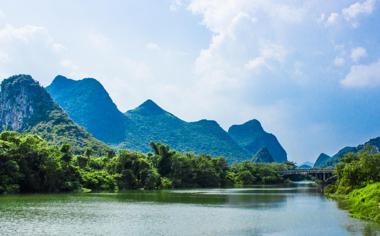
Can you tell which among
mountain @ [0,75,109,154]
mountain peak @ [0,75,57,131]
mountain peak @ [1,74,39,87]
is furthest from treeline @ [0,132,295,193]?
mountain peak @ [1,74,39,87]

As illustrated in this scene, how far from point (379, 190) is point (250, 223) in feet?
54.6

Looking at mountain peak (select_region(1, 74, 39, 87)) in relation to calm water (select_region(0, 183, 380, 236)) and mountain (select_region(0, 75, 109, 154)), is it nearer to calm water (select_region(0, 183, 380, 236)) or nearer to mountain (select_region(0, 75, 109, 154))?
mountain (select_region(0, 75, 109, 154))

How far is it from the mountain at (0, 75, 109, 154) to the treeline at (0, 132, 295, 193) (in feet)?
137

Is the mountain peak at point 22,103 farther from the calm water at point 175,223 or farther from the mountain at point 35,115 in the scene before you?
the calm water at point 175,223

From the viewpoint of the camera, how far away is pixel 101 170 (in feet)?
333

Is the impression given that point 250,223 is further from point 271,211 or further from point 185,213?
point 271,211

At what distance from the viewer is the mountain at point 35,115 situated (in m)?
163

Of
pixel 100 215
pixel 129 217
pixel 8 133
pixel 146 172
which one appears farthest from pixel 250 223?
pixel 146 172

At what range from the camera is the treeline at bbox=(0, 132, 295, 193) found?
75000 mm

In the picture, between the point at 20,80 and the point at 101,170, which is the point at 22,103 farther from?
the point at 101,170

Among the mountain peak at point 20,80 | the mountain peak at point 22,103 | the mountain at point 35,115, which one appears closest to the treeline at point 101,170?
the mountain at point 35,115

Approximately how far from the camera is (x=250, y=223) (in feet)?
115

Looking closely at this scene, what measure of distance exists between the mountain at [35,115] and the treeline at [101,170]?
41.8m

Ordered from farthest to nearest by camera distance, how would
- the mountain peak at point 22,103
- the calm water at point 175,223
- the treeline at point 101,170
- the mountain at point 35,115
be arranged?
the mountain peak at point 22,103 < the mountain at point 35,115 < the treeline at point 101,170 < the calm water at point 175,223
